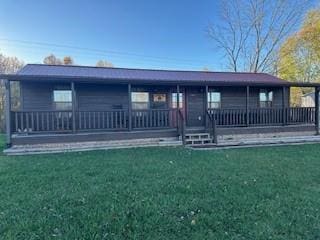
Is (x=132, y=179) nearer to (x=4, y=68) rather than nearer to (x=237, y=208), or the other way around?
(x=237, y=208)

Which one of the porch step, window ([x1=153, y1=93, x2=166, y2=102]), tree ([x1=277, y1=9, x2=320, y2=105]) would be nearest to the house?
tree ([x1=277, y1=9, x2=320, y2=105])

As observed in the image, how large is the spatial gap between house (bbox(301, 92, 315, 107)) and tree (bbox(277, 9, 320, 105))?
1.80 m

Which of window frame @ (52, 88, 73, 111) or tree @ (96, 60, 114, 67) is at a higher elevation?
tree @ (96, 60, 114, 67)

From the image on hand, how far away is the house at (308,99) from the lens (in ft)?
86.1

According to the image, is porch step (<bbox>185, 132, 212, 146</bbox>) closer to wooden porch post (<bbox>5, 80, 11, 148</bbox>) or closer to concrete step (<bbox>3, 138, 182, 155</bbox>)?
concrete step (<bbox>3, 138, 182, 155</bbox>)

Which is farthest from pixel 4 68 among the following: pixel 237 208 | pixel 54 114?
pixel 237 208

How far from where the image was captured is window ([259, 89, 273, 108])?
13691 millimetres

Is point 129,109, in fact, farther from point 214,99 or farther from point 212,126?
point 214,99

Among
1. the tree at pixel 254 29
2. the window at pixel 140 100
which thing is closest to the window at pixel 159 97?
the window at pixel 140 100

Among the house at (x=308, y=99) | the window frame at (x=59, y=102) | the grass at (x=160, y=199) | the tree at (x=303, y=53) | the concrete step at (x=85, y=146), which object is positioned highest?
the tree at (x=303, y=53)

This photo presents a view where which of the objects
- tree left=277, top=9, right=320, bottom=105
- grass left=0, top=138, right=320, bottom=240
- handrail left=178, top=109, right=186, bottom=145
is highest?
tree left=277, top=9, right=320, bottom=105

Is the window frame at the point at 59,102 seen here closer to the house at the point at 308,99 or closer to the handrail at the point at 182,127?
the handrail at the point at 182,127

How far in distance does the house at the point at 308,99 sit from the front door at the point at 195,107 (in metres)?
19.2

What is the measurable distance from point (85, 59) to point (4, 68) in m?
14.1
